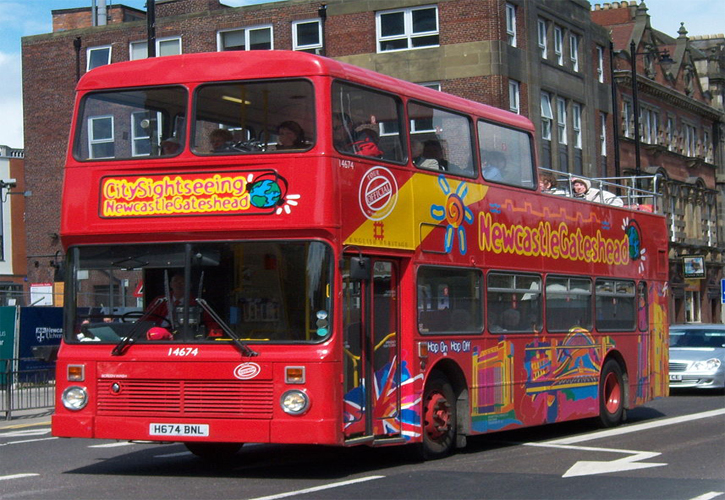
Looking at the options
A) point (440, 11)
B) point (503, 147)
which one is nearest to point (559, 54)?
point (440, 11)

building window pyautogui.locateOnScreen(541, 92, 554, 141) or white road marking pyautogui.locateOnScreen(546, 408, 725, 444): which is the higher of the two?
building window pyautogui.locateOnScreen(541, 92, 554, 141)

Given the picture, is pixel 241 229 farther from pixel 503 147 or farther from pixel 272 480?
pixel 503 147

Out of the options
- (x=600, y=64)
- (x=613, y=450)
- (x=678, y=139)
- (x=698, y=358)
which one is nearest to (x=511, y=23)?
(x=600, y=64)

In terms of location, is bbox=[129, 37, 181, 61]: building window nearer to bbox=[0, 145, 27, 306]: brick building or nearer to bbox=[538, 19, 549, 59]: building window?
bbox=[0, 145, 27, 306]: brick building

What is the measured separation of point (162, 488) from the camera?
11070mm

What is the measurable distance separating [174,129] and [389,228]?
2.36m

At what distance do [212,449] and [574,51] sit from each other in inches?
1591

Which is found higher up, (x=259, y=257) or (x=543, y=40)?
(x=543, y=40)

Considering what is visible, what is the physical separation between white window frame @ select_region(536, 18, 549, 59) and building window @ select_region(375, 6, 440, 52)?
501 cm

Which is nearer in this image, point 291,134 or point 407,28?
point 291,134

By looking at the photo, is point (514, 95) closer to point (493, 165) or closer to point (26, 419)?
point (26, 419)

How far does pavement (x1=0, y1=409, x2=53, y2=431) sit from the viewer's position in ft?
68.2

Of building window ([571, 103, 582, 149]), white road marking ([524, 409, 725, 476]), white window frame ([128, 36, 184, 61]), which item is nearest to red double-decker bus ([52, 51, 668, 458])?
white road marking ([524, 409, 725, 476])

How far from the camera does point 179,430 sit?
11.6m
